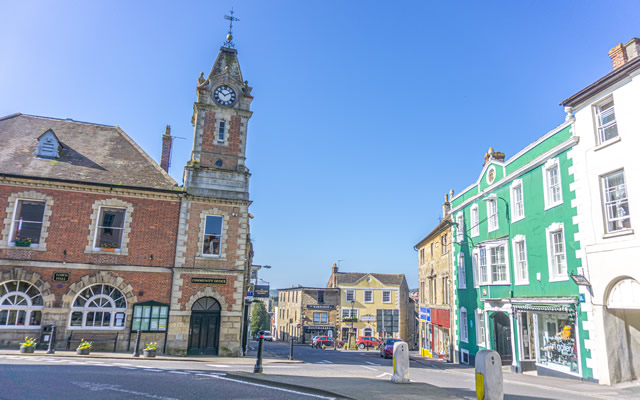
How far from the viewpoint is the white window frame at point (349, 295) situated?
5519 cm

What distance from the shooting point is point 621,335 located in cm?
1352

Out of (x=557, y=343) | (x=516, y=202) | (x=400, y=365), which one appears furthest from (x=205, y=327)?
(x=516, y=202)

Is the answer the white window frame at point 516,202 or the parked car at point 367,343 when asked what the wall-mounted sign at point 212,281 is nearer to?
the white window frame at point 516,202

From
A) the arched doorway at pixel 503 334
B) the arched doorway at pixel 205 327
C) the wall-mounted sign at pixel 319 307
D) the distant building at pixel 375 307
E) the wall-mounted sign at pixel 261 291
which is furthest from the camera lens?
the wall-mounted sign at pixel 319 307

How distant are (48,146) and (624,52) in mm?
26807

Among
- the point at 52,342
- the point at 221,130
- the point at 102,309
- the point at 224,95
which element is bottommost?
the point at 52,342

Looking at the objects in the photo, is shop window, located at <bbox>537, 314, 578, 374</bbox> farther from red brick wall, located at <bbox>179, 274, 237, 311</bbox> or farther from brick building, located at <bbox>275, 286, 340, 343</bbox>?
brick building, located at <bbox>275, 286, 340, 343</bbox>

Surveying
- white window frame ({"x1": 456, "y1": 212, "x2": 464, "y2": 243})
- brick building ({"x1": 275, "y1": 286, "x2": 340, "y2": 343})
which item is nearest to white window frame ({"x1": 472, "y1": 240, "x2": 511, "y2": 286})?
white window frame ({"x1": 456, "y1": 212, "x2": 464, "y2": 243})

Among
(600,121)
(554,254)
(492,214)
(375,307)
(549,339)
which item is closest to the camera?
(600,121)

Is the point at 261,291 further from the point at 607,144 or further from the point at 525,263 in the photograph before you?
the point at 607,144

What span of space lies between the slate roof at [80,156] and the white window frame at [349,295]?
36.8 meters

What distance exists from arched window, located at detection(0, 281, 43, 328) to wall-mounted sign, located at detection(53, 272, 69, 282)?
97 cm

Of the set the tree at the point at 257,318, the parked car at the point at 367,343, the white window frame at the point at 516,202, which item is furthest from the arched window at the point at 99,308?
the tree at the point at 257,318

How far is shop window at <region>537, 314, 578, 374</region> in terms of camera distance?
50.3 ft
